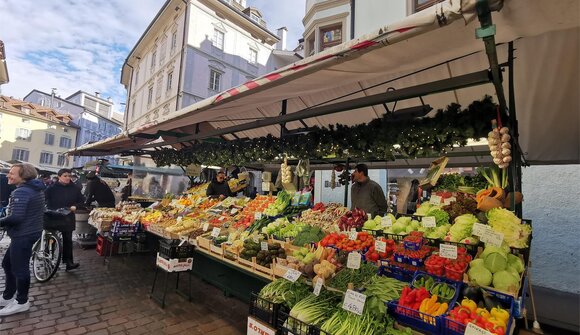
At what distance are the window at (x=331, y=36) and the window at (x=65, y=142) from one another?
134 feet

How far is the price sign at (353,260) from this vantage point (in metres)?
2.94

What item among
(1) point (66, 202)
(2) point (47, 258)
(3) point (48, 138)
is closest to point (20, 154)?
(3) point (48, 138)

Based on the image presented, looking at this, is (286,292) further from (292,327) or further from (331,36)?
(331,36)

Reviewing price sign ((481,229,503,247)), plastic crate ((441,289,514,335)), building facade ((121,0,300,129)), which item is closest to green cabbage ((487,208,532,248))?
price sign ((481,229,503,247))

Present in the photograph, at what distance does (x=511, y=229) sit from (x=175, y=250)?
14.2 ft

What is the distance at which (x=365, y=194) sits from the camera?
5.32 m

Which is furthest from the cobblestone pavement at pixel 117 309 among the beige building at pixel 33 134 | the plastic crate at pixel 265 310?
the beige building at pixel 33 134

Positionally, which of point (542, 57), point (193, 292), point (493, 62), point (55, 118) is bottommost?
point (193, 292)

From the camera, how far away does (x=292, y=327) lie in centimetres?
254

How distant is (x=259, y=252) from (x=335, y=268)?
1.21 meters

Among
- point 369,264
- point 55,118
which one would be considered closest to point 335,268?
point 369,264

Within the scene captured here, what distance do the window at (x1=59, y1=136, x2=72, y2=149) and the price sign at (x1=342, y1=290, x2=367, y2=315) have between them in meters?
47.3

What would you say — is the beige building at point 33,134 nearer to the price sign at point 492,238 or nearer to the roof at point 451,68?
the roof at point 451,68

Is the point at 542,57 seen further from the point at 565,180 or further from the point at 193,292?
the point at 193,292
